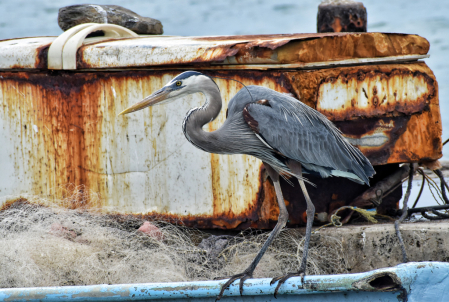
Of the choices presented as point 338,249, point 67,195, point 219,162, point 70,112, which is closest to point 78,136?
point 70,112

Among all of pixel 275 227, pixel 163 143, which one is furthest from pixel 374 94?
pixel 163 143

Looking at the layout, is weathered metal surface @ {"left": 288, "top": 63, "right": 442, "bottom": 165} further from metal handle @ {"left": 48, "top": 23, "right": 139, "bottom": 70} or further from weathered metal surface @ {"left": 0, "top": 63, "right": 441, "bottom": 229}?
metal handle @ {"left": 48, "top": 23, "right": 139, "bottom": 70}

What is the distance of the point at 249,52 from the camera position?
135 inches

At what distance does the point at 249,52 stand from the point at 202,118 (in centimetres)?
75

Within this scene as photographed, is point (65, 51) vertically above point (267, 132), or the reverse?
point (65, 51)

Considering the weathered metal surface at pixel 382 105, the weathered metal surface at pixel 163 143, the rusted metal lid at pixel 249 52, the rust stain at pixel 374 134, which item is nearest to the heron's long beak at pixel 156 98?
the rusted metal lid at pixel 249 52

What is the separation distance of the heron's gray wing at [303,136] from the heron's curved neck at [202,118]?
0.18 metres

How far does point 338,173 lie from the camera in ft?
10.4

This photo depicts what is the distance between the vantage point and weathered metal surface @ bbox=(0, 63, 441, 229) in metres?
3.55

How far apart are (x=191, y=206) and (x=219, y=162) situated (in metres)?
0.38

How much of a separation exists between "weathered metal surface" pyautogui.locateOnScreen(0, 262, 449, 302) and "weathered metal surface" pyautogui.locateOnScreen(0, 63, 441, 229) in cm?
101

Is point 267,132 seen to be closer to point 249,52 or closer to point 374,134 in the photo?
point 249,52

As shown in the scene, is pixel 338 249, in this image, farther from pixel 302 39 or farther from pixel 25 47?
pixel 25 47

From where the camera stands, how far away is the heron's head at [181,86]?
2.91m
